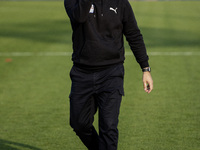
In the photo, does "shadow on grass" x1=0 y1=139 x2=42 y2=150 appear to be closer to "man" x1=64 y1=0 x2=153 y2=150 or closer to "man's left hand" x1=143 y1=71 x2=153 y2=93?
"man" x1=64 y1=0 x2=153 y2=150

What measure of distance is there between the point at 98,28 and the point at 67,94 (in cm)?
454

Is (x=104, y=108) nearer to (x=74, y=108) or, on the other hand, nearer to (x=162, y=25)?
(x=74, y=108)

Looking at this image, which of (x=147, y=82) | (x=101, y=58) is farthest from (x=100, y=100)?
(x=147, y=82)

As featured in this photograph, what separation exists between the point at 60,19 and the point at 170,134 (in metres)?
15.7

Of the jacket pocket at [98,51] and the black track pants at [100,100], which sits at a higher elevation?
the jacket pocket at [98,51]

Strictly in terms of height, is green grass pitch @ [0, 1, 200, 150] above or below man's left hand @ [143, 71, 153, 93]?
below

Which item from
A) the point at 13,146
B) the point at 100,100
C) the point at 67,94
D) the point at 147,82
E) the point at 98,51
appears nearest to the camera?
the point at 98,51

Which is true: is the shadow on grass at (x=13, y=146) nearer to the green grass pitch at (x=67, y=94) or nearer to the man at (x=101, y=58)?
the green grass pitch at (x=67, y=94)

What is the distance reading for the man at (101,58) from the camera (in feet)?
16.2

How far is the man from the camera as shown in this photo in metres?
4.95

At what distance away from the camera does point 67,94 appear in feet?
30.8

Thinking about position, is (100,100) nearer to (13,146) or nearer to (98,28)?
(98,28)

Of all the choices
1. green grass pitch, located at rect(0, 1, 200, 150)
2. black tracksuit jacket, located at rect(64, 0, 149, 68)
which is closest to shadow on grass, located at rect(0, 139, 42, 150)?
green grass pitch, located at rect(0, 1, 200, 150)

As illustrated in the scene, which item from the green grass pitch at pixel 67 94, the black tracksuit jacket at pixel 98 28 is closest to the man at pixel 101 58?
the black tracksuit jacket at pixel 98 28
